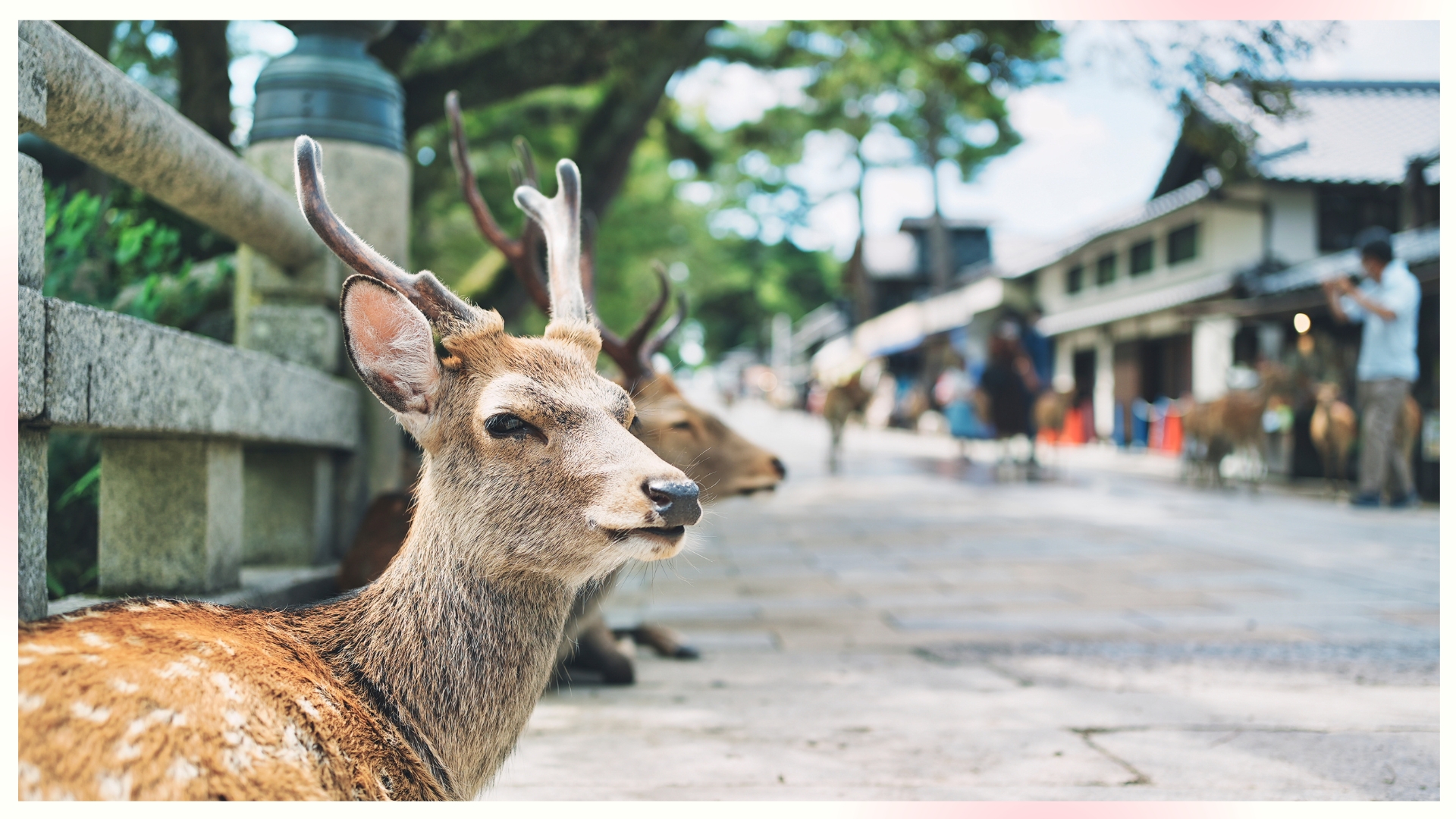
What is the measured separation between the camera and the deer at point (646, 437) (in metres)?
3.58

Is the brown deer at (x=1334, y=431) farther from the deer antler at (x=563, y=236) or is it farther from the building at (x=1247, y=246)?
the deer antler at (x=563, y=236)

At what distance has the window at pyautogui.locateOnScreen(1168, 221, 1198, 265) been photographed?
1856cm

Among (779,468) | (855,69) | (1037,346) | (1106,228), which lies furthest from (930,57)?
(1037,346)

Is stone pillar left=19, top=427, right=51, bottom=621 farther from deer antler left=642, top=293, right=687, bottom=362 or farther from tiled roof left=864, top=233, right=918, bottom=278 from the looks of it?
tiled roof left=864, top=233, right=918, bottom=278

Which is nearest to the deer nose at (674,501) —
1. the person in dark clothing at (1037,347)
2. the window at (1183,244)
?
the window at (1183,244)

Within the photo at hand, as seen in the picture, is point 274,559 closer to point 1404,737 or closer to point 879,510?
point 1404,737

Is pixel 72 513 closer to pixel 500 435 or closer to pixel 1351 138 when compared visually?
pixel 500 435

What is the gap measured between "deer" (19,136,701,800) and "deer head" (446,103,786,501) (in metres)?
2.08

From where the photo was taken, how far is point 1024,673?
3.77m

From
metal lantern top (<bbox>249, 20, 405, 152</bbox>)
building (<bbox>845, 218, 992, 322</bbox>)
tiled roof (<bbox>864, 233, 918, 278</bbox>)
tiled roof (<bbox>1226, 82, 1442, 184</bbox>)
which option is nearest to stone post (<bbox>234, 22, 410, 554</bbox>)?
metal lantern top (<bbox>249, 20, 405, 152</bbox>)

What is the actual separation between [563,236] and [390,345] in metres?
0.69

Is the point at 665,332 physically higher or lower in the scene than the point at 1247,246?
lower

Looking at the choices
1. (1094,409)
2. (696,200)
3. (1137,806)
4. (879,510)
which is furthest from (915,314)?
(1137,806)

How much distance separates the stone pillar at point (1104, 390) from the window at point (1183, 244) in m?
2.80
